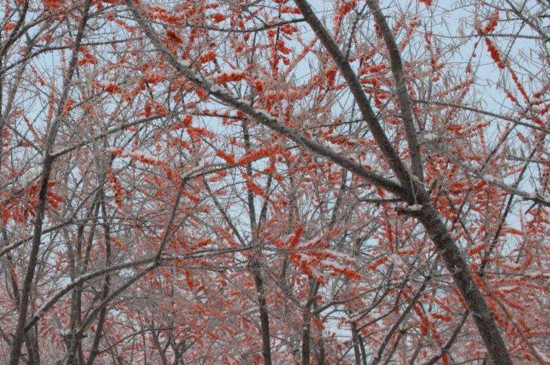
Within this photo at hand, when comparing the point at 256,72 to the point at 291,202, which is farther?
the point at 291,202

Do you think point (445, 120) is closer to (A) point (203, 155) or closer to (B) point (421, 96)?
(B) point (421, 96)

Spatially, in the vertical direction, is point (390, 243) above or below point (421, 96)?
below

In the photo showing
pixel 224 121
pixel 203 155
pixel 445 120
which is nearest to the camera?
pixel 203 155

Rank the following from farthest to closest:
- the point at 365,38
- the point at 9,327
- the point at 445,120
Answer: the point at 9,327, the point at 365,38, the point at 445,120

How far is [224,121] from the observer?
6043 millimetres

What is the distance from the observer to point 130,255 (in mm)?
6203

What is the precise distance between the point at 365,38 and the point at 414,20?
0.44 m

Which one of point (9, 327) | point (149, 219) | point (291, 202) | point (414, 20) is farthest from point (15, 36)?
point (9, 327)

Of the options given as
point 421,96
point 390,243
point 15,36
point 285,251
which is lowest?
point 285,251

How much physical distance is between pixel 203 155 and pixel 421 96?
1.78m

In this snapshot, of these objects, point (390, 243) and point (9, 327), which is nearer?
point (390, 243)

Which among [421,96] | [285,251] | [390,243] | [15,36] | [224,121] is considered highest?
[15,36]

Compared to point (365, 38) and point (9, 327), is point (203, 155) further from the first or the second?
point (9, 327)

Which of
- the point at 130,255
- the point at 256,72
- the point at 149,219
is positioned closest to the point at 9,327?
the point at 130,255
